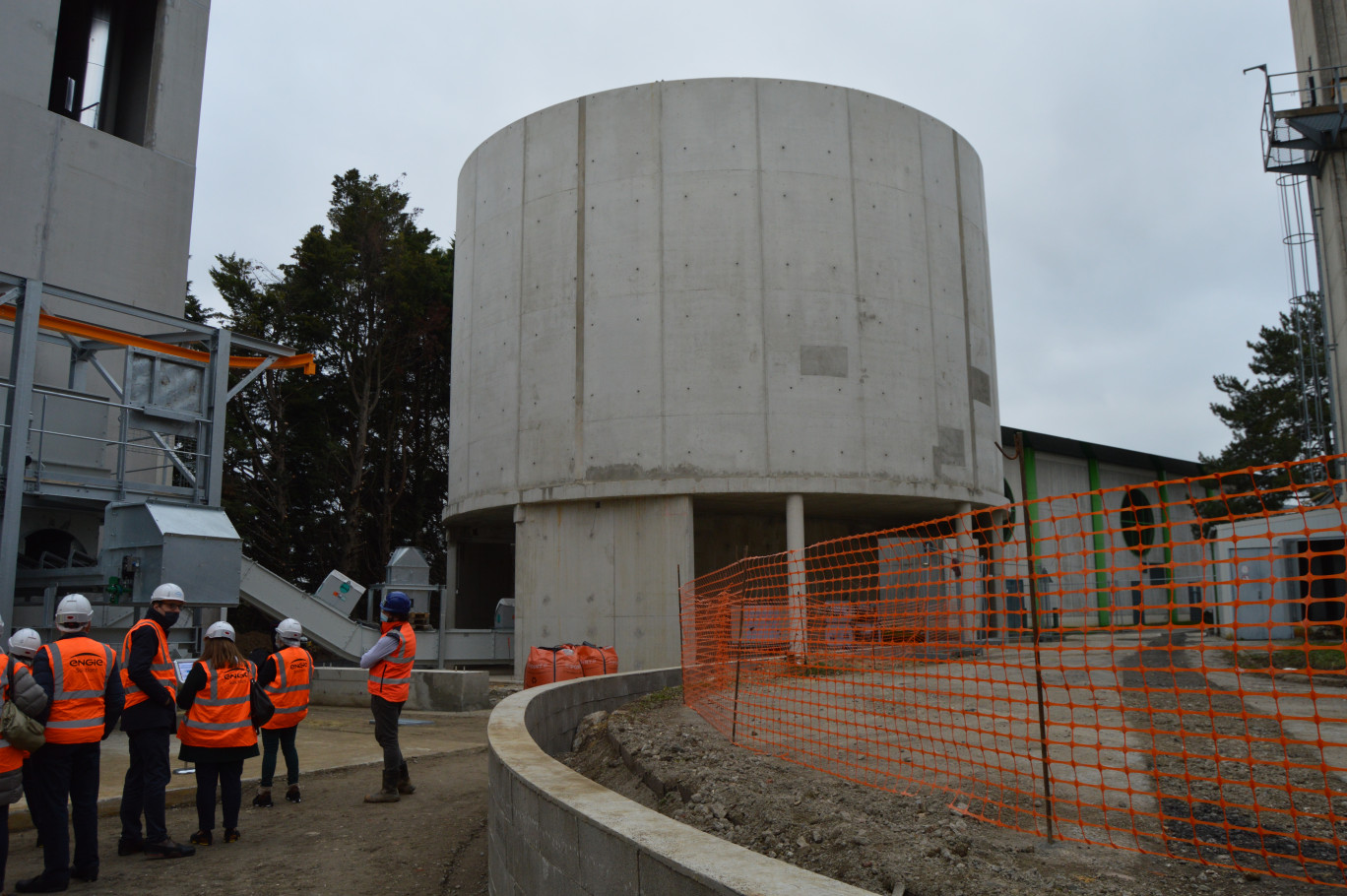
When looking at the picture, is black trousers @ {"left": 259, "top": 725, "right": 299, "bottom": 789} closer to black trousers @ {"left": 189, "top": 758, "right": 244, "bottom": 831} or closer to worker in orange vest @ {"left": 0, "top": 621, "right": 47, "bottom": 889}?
black trousers @ {"left": 189, "top": 758, "right": 244, "bottom": 831}

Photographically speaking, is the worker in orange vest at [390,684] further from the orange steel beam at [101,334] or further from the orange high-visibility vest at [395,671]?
the orange steel beam at [101,334]

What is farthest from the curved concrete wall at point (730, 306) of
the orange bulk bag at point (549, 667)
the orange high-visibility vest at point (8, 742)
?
the orange high-visibility vest at point (8, 742)

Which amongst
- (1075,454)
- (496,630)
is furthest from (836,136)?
(1075,454)

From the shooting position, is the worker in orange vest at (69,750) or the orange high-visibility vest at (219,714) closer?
the worker in orange vest at (69,750)

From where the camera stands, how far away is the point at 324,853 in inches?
274

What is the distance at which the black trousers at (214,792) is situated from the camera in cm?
716

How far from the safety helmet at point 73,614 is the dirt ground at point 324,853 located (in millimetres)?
1605

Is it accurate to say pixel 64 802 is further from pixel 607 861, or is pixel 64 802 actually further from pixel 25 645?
pixel 607 861

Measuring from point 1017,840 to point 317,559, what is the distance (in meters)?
32.5

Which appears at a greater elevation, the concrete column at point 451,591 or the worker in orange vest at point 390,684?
the concrete column at point 451,591

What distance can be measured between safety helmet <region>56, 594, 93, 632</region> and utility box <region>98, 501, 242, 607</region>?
6158 millimetres

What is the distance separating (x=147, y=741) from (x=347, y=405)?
2996 cm

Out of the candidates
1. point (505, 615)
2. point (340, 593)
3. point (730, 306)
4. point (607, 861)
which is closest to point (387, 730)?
point (607, 861)

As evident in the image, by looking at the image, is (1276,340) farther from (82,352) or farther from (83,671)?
(83,671)
